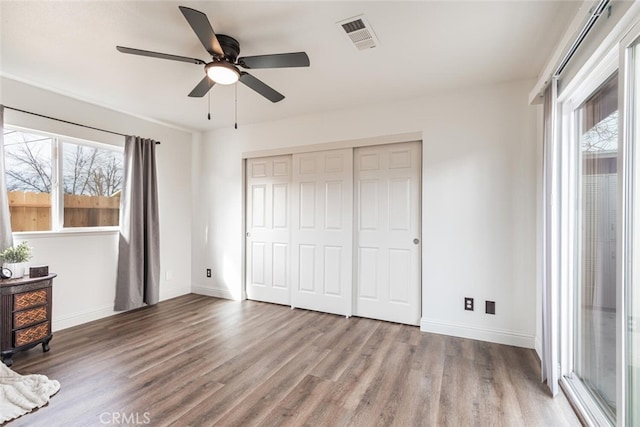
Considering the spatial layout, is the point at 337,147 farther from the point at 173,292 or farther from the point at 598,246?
the point at 173,292

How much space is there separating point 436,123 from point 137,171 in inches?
145

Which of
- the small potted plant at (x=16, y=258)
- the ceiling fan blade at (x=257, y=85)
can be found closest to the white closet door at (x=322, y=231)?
the ceiling fan blade at (x=257, y=85)

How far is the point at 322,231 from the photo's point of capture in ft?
12.8

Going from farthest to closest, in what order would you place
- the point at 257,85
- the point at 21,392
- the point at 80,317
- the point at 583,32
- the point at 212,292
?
the point at 212,292
the point at 80,317
the point at 257,85
the point at 21,392
the point at 583,32

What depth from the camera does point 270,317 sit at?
12.1ft

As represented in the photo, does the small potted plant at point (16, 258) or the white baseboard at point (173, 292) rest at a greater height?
the small potted plant at point (16, 258)

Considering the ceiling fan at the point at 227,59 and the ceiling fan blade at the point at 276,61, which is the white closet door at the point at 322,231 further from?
the ceiling fan blade at the point at 276,61

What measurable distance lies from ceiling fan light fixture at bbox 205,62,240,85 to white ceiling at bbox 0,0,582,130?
0.24m

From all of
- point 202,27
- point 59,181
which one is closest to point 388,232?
point 202,27

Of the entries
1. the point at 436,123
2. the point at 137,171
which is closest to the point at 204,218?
the point at 137,171

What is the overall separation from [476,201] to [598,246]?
49.7 inches

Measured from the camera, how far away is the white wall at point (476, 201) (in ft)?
9.43

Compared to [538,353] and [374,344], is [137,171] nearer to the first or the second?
[374,344]

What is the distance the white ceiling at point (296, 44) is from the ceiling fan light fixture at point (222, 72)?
0.80 ft
